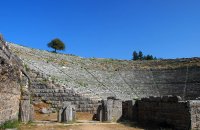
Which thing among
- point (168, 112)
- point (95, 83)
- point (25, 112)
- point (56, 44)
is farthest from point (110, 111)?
point (56, 44)

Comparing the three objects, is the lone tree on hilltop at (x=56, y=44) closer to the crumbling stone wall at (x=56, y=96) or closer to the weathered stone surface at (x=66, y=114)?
the crumbling stone wall at (x=56, y=96)

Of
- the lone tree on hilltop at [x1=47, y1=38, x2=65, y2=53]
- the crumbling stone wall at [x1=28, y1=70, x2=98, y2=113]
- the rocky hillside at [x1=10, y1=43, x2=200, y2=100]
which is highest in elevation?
the lone tree on hilltop at [x1=47, y1=38, x2=65, y2=53]

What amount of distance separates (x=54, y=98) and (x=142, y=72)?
17.0 metres

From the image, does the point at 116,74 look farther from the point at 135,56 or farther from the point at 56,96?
the point at 135,56

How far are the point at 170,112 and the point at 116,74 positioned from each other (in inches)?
844

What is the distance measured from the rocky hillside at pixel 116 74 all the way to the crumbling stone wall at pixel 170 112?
285 inches

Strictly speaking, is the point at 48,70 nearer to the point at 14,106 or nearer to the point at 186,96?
the point at 186,96

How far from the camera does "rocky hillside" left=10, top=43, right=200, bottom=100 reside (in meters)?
29.1

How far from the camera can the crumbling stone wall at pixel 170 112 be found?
567 inches

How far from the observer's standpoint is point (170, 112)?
1592 centimetres

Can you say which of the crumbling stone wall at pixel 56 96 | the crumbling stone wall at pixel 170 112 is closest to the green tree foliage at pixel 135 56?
the crumbling stone wall at pixel 56 96

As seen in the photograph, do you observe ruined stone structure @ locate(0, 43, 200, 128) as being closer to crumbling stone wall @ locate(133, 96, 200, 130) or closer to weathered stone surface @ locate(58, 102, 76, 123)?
crumbling stone wall @ locate(133, 96, 200, 130)

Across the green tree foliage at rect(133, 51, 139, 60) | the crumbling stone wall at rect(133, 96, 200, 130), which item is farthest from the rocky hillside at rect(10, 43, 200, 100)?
the green tree foliage at rect(133, 51, 139, 60)

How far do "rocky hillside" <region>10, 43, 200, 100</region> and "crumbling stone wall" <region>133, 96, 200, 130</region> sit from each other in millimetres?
7235
